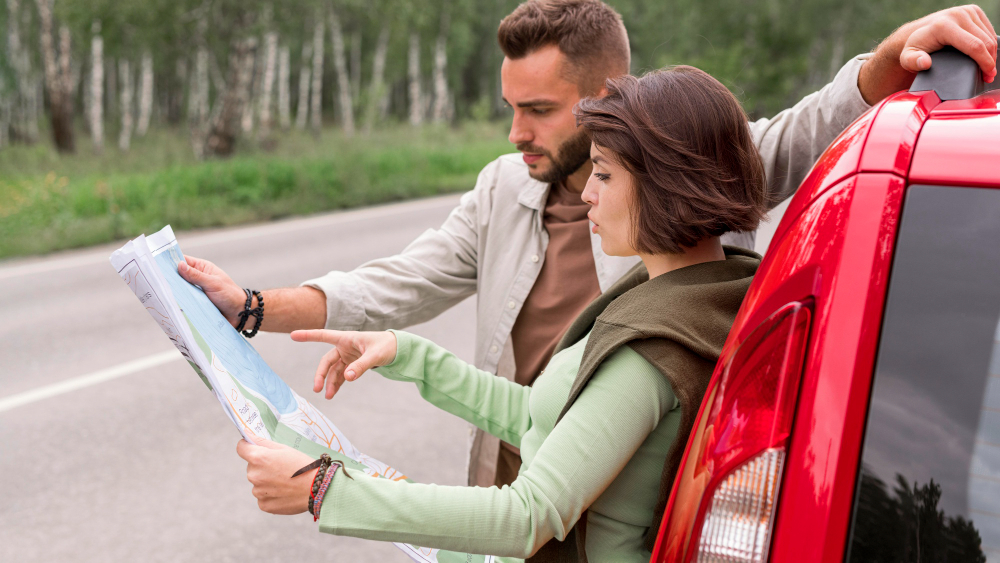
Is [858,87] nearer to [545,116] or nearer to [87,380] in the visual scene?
[545,116]

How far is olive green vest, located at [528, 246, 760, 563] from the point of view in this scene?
117cm

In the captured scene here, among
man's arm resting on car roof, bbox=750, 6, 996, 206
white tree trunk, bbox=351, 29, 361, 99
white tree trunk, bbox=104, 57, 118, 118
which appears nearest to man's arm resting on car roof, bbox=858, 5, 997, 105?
man's arm resting on car roof, bbox=750, 6, 996, 206

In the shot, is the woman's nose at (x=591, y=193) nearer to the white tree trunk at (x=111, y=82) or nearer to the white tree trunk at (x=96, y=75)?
the white tree trunk at (x=96, y=75)

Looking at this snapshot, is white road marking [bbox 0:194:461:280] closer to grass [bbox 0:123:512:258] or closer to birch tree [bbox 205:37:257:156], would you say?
grass [bbox 0:123:512:258]

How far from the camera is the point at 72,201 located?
11.2 metres

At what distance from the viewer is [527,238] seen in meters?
2.21

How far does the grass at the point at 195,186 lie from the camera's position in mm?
10453

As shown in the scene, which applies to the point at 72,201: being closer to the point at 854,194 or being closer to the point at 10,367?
the point at 10,367

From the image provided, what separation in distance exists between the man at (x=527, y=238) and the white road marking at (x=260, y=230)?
24.3 feet

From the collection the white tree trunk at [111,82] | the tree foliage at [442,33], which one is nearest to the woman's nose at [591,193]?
the tree foliage at [442,33]

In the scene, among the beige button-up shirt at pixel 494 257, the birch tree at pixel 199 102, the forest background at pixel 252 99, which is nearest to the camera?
the beige button-up shirt at pixel 494 257

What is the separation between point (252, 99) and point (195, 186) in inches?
501

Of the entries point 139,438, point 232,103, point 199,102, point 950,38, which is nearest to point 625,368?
point 950,38

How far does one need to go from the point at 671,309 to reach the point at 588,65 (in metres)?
1.25
